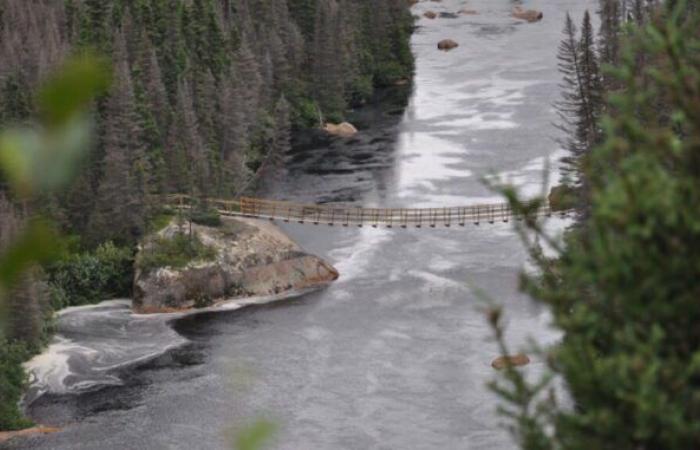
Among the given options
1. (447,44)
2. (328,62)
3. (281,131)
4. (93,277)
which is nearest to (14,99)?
(93,277)

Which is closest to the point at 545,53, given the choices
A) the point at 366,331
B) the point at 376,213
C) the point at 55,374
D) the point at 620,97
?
the point at 376,213

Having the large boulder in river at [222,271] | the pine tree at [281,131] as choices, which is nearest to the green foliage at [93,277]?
the large boulder in river at [222,271]

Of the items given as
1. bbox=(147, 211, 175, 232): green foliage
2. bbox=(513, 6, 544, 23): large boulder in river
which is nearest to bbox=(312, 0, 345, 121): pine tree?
bbox=(513, 6, 544, 23): large boulder in river

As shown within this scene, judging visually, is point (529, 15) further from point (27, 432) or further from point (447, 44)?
point (27, 432)

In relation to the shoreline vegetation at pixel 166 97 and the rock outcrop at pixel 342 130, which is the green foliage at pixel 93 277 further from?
the rock outcrop at pixel 342 130

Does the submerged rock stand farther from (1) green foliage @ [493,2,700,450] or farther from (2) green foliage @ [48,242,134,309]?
(1) green foliage @ [493,2,700,450]

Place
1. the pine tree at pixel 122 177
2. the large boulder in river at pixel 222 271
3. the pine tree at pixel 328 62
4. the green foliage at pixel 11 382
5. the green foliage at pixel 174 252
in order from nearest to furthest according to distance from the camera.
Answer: the green foliage at pixel 11 382 → the large boulder in river at pixel 222 271 → the green foliage at pixel 174 252 → the pine tree at pixel 122 177 → the pine tree at pixel 328 62

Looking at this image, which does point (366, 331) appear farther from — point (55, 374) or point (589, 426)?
point (589, 426)
